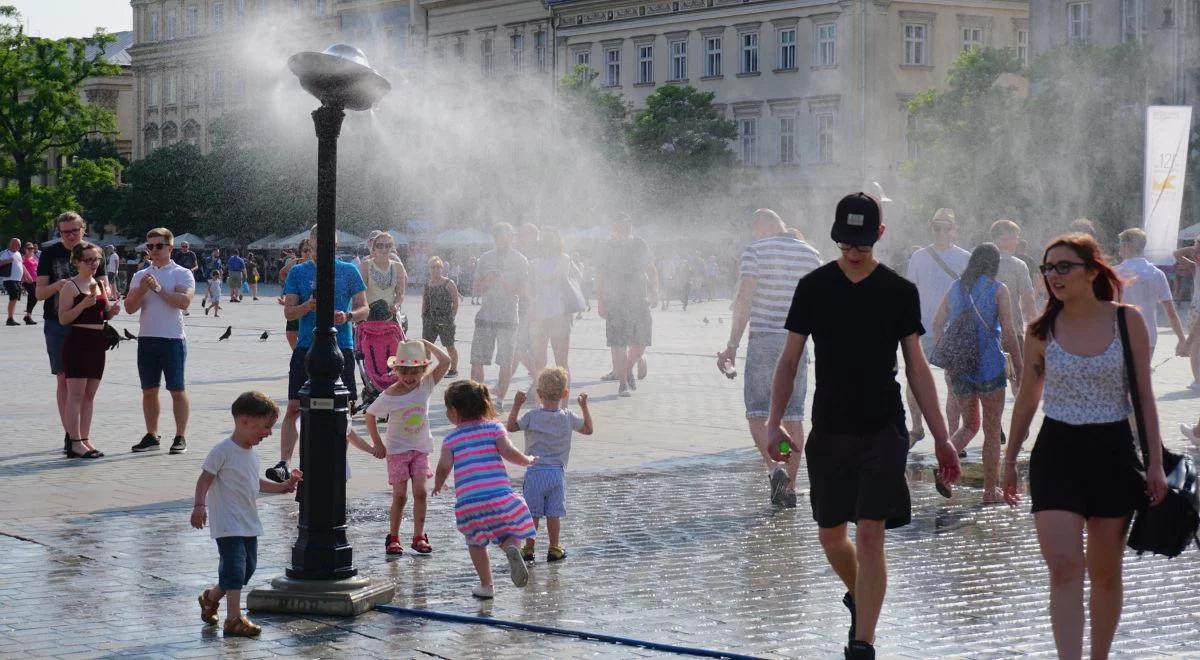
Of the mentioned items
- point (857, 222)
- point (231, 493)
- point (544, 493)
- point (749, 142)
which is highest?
point (749, 142)

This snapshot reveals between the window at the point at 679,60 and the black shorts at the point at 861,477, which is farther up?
the window at the point at 679,60

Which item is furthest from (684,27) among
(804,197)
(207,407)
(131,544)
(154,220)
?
(131,544)

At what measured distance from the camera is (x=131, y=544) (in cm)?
841

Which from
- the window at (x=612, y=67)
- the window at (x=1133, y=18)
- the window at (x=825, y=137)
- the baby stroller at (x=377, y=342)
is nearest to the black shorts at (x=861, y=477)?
the baby stroller at (x=377, y=342)

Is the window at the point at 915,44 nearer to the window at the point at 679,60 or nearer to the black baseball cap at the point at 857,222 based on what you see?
the window at the point at 679,60

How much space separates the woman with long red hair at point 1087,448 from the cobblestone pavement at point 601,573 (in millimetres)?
627

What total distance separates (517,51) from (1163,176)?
50.7m

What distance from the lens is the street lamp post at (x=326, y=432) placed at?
694 centimetres

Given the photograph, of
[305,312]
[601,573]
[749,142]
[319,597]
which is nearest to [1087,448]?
[601,573]

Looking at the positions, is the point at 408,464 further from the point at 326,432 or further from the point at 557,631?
the point at 557,631

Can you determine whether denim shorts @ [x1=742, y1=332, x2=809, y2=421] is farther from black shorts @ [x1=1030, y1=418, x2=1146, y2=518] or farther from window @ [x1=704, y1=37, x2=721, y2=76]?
window @ [x1=704, y1=37, x2=721, y2=76]

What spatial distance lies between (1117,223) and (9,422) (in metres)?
36.3

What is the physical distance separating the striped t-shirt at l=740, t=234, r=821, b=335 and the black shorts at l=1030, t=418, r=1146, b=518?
4367 millimetres

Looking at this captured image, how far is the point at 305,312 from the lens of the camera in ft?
36.9
